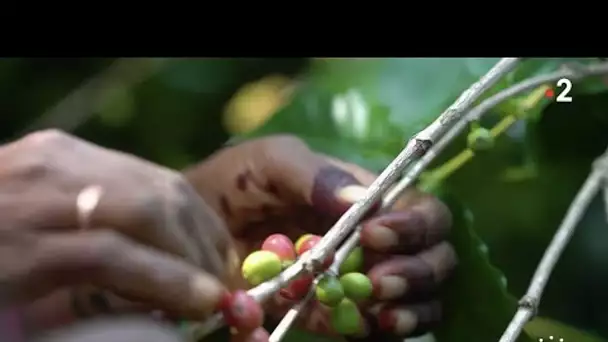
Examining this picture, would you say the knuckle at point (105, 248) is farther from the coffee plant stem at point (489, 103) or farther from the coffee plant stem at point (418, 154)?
the coffee plant stem at point (489, 103)

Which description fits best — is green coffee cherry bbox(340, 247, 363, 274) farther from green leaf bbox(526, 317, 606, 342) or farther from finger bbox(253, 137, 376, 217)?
green leaf bbox(526, 317, 606, 342)

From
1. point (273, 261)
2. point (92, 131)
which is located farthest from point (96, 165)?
point (273, 261)

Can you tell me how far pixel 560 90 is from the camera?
926mm

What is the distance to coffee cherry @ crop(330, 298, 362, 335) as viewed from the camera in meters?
0.81

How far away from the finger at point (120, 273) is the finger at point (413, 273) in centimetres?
16

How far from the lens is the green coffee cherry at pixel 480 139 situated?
90 centimetres

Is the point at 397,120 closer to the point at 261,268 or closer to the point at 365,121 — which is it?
the point at 365,121

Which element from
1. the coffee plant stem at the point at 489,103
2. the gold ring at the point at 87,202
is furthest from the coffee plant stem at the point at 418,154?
the gold ring at the point at 87,202

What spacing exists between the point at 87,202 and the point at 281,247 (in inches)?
6.5

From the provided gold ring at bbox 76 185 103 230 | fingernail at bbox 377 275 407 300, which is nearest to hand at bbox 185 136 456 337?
fingernail at bbox 377 275 407 300

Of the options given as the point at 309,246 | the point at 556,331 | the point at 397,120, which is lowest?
the point at 556,331

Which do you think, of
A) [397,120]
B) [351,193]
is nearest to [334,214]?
[351,193]

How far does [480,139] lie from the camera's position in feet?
2.96
